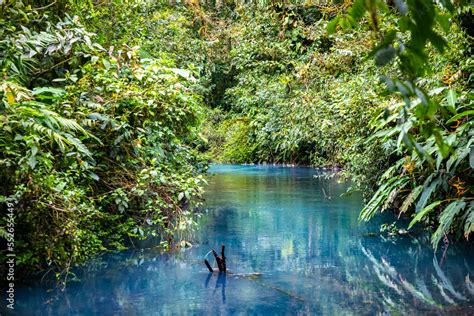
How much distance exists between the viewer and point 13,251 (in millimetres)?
3436

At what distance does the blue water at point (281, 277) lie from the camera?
10.6ft

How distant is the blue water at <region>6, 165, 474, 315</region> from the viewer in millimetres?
3240

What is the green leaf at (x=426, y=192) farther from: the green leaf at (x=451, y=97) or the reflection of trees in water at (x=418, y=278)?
the green leaf at (x=451, y=97)

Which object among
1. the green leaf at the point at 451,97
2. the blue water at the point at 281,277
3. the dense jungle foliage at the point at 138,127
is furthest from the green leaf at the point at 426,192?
the green leaf at the point at 451,97

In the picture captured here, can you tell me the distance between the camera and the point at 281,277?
12.7 feet

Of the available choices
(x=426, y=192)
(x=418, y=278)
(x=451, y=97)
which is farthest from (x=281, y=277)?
(x=451, y=97)

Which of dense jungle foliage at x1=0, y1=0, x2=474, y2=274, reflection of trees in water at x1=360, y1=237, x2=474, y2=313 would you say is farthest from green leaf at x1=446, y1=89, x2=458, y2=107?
reflection of trees in water at x1=360, y1=237, x2=474, y2=313

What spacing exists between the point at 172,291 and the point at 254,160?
1303 cm

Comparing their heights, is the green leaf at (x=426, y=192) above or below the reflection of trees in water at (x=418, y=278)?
above

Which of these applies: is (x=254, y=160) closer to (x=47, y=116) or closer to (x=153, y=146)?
(x=153, y=146)

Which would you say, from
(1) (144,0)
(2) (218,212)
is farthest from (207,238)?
(1) (144,0)

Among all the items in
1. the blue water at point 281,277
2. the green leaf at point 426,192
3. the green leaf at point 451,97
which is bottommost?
the blue water at point 281,277

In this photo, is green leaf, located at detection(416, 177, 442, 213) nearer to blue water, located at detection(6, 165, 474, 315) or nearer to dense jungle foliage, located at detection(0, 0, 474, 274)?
dense jungle foliage, located at detection(0, 0, 474, 274)

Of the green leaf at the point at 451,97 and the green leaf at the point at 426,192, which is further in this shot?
the green leaf at the point at 426,192
